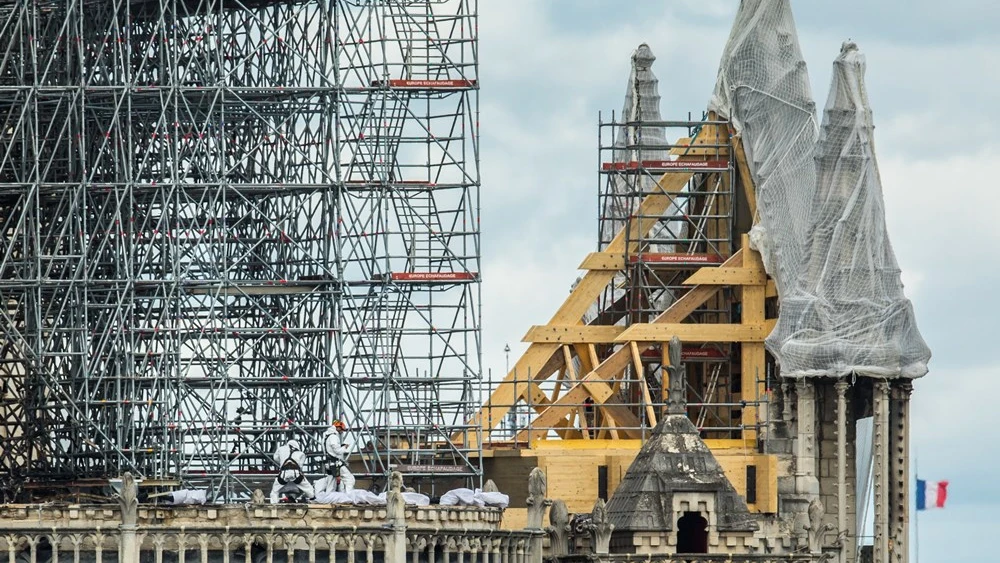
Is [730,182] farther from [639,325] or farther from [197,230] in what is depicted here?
[197,230]

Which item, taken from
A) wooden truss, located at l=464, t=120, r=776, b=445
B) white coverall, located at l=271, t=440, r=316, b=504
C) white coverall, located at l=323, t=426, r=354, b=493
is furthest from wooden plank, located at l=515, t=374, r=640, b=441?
white coverall, located at l=271, t=440, r=316, b=504

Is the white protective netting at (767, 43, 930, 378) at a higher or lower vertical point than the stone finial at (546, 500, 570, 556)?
higher

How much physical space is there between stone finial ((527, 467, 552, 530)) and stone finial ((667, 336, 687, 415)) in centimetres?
597

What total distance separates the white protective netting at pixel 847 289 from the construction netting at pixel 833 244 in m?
0.04

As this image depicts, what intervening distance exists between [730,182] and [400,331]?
1916 cm

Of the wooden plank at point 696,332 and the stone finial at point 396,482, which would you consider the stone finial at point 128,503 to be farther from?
the wooden plank at point 696,332

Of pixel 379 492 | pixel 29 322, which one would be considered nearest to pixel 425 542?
pixel 379 492

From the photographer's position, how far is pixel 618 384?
531ft

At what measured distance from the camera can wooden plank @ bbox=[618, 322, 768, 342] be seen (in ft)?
522

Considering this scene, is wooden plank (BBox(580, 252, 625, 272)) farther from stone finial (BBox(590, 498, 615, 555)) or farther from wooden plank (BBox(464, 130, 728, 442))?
stone finial (BBox(590, 498, 615, 555))

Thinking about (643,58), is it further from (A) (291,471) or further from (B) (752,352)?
(A) (291,471)

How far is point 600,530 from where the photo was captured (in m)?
146

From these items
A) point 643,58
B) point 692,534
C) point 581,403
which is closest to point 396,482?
point 692,534

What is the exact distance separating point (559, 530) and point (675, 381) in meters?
7.03
